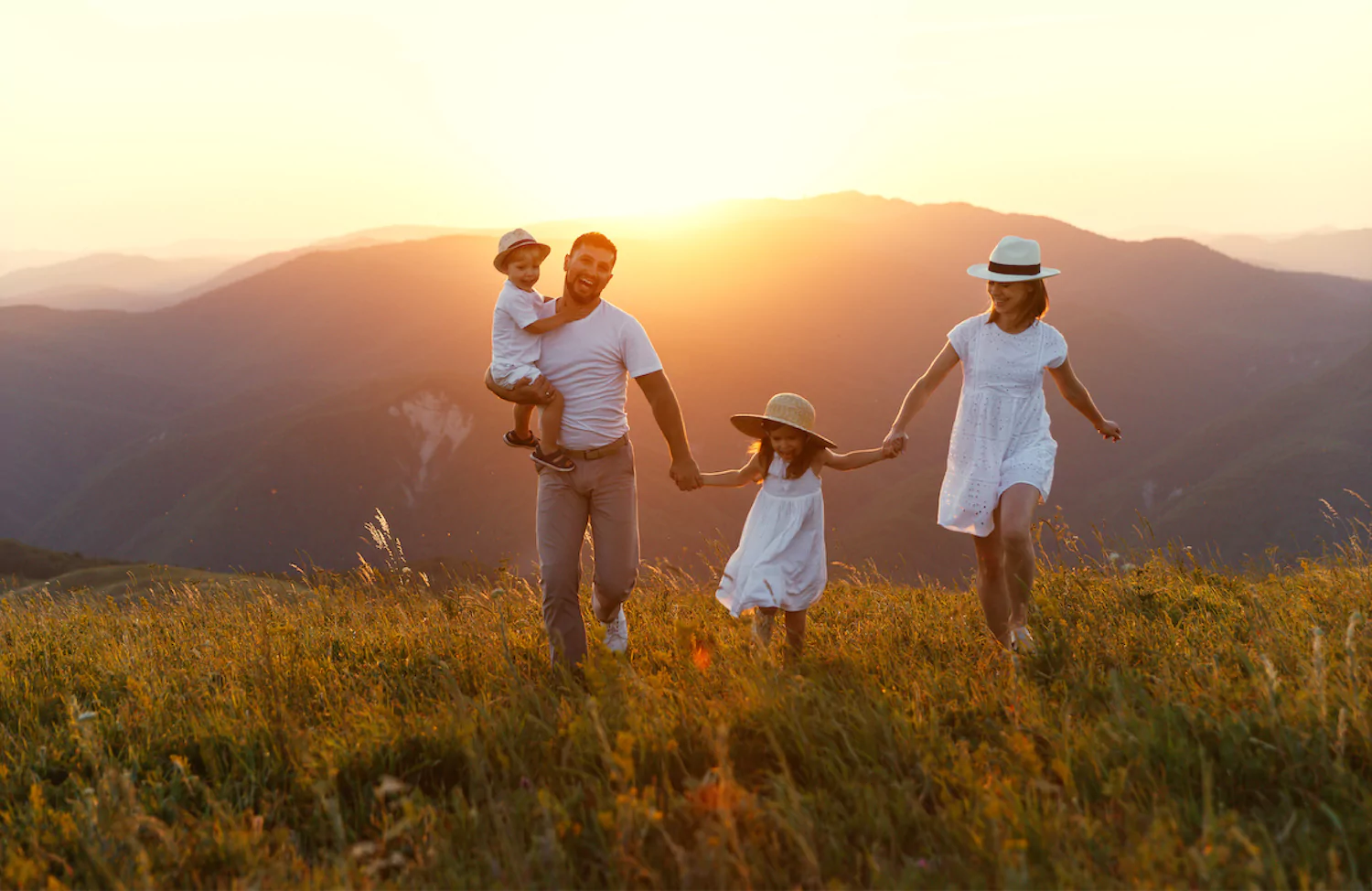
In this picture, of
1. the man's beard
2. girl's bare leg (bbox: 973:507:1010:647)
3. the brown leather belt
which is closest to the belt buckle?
the brown leather belt

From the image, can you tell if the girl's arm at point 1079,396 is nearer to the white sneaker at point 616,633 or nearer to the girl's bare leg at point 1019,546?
the girl's bare leg at point 1019,546

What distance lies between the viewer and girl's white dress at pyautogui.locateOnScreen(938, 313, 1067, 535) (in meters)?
4.95

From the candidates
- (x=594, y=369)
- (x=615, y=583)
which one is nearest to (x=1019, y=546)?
(x=615, y=583)

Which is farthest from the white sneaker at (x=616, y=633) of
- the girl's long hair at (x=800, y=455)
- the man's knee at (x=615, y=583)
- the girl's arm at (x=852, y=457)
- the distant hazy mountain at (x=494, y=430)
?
the distant hazy mountain at (x=494, y=430)

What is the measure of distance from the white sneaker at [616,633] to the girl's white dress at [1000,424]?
1923mm

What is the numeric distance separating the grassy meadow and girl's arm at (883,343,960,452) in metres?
1.09

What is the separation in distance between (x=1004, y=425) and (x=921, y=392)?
64 cm

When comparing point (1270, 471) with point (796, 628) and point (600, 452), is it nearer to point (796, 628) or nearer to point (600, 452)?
point (796, 628)

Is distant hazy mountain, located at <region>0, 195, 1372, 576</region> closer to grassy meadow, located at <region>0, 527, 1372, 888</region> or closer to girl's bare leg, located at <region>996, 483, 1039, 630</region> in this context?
girl's bare leg, located at <region>996, 483, 1039, 630</region>

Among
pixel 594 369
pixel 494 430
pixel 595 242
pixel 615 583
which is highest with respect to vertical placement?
pixel 595 242

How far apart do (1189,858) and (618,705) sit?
1946 mm

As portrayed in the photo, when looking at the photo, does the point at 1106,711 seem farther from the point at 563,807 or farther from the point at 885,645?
the point at 563,807

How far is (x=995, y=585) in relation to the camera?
16.1 ft

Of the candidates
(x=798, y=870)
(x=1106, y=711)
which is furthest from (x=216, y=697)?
(x=1106, y=711)
